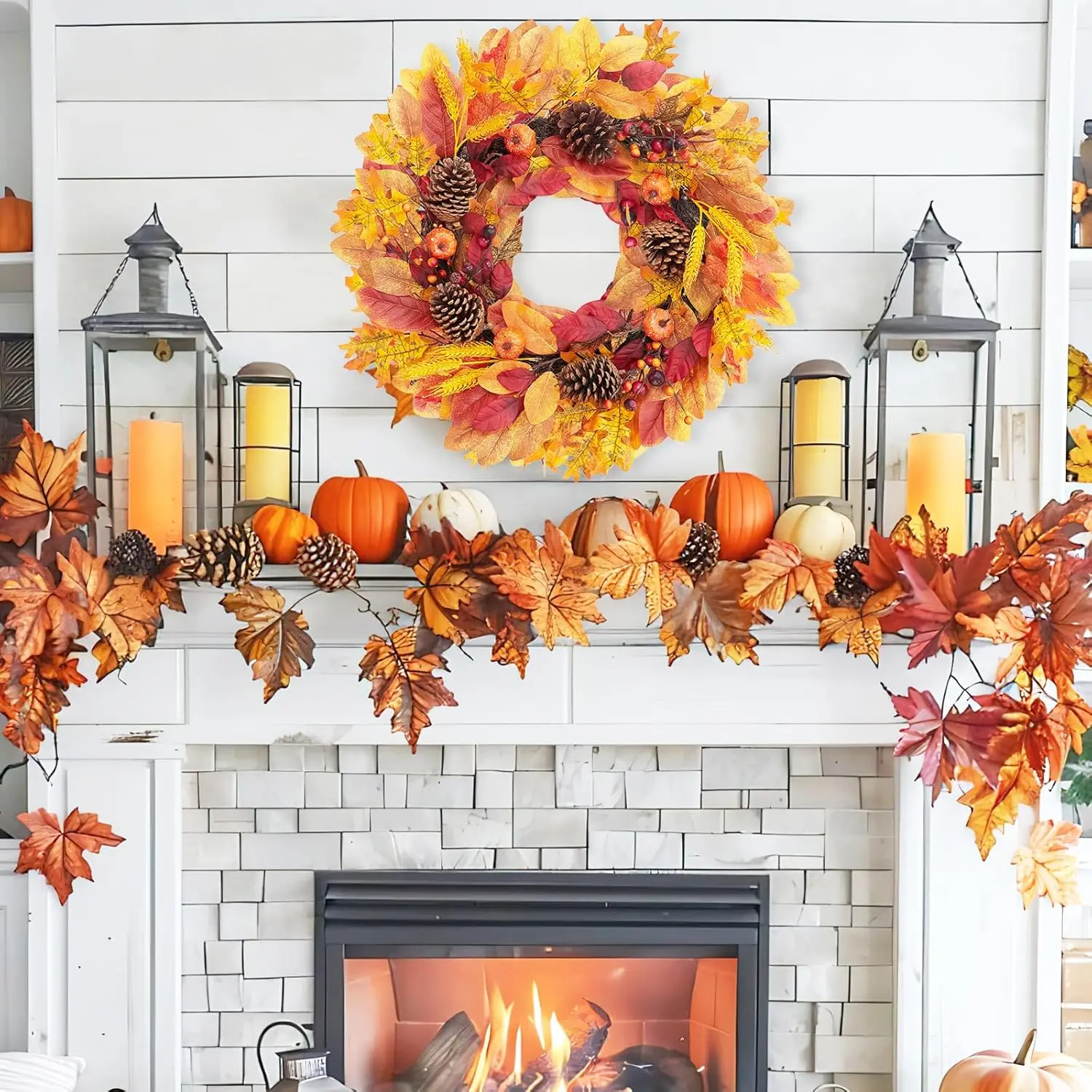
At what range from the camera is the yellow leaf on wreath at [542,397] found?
5.25 feet

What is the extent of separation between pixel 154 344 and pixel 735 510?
0.98 m

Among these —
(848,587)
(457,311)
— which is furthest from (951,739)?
(457,311)

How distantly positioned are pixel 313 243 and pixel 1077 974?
179cm

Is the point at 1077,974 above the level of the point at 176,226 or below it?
below

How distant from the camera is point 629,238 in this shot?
1620mm

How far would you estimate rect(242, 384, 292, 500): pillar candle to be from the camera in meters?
1.55

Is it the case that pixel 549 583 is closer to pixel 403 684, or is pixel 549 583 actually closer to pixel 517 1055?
pixel 403 684

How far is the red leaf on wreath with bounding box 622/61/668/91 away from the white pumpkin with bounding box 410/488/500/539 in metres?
0.72

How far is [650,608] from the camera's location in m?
1.39

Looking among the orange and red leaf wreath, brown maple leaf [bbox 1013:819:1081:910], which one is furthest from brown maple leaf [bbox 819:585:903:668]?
brown maple leaf [bbox 1013:819:1081:910]

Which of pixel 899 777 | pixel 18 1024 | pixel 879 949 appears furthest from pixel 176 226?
pixel 879 949

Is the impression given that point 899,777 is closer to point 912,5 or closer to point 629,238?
point 629,238

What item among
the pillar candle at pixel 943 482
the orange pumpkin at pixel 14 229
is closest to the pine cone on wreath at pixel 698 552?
the pillar candle at pixel 943 482

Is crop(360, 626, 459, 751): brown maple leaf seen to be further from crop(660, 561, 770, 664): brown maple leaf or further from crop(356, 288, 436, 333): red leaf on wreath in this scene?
crop(356, 288, 436, 333): red leaf on wreath
